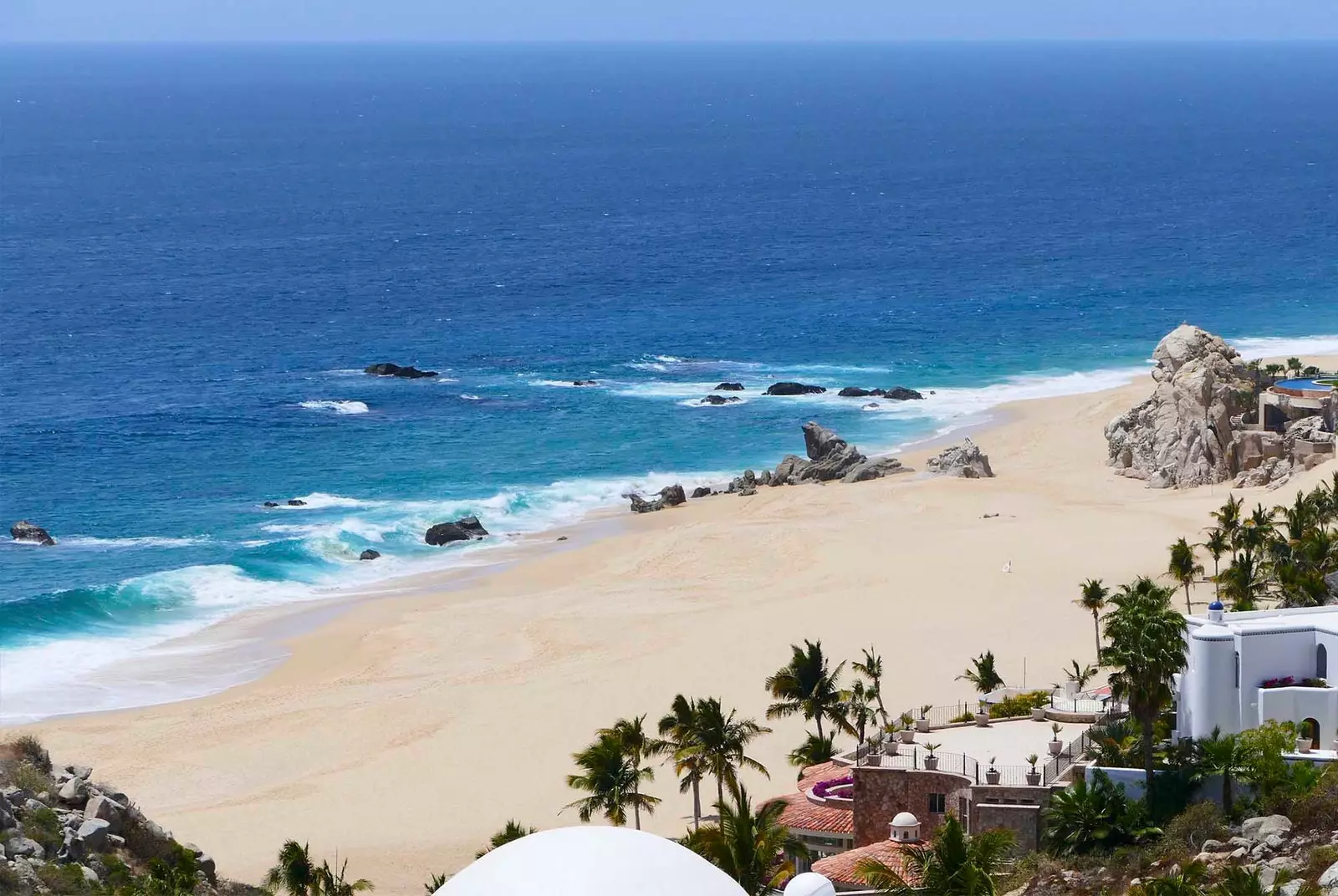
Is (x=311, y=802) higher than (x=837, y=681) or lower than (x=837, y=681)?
lower

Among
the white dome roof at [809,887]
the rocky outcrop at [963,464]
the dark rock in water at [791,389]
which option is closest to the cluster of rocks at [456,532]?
the rocky outcrop at [963,464]

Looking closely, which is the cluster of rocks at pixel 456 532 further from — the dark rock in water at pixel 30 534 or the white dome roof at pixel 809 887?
the white dome roof at pixel 809 887

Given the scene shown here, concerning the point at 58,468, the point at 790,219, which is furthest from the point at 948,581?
the point at 790,219

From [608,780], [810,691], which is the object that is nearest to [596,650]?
[810,691]

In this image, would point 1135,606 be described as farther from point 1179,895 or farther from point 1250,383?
point 1250,383

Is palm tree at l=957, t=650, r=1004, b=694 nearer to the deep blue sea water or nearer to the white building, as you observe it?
the white building

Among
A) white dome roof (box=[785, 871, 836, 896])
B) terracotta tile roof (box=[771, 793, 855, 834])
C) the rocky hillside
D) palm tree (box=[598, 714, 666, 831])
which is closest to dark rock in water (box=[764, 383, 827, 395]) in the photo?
palm tree (box=[598, 714, 666, 831])
